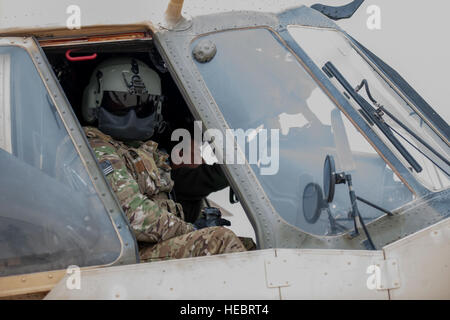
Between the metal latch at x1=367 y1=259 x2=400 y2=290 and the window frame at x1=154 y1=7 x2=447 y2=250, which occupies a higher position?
the window frame at x1=154 y1=7 x2=447 y2=250

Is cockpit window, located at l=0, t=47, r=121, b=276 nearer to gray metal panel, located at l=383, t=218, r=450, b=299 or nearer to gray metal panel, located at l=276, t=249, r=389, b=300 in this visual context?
gray metal panel, located at l=276, t=249, r=389, b=300

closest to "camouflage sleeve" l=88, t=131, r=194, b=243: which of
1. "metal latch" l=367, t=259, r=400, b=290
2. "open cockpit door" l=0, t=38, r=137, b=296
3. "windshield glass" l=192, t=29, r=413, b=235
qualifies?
"open cockpit door" l=0, t=38, r=137, b=296

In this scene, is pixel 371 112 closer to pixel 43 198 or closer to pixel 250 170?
pixel 250 170

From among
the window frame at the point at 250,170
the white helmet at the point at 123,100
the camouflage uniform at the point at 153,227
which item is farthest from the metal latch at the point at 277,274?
the white helmet at the point at 123,100

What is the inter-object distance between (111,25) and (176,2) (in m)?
0.32

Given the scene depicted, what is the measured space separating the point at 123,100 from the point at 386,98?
1.37 metres

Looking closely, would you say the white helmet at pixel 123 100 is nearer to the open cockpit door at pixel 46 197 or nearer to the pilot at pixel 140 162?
the pilot at pixel 140 162

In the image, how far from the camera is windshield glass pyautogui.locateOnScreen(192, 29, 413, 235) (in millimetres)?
2645

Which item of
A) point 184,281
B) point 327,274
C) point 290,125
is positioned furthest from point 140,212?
point 327,274

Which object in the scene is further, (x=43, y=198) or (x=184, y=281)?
(x=43, y=198)

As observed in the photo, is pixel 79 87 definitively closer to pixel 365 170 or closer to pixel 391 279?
pixel 365 170

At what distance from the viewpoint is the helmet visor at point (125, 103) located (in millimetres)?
3150

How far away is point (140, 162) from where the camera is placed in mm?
3133
